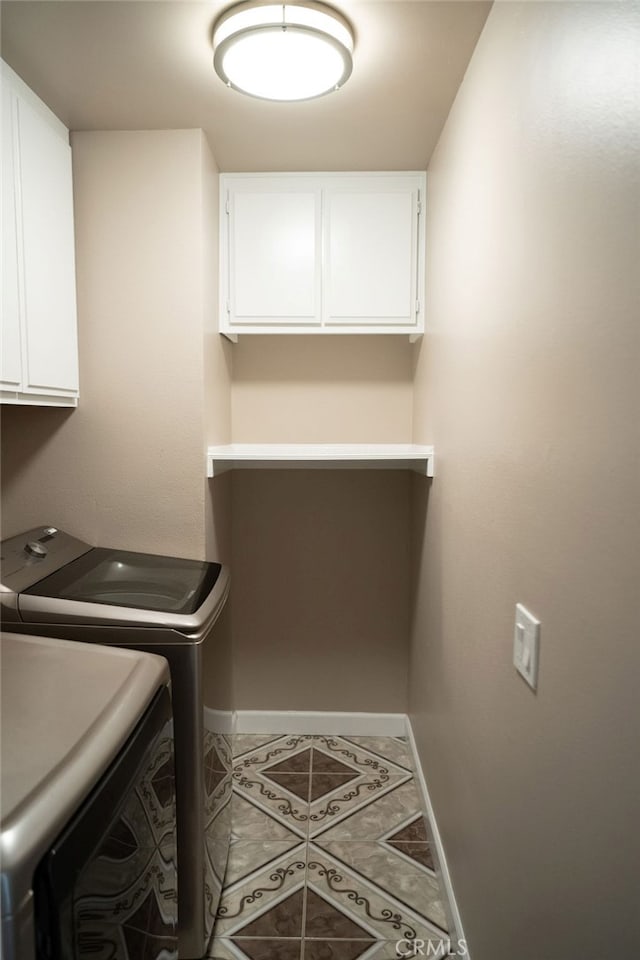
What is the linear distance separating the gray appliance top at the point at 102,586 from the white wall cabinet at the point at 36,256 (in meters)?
0.47

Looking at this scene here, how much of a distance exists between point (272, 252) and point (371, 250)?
1.28ft

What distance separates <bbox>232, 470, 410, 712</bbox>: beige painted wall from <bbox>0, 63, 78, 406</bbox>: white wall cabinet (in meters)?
1.03

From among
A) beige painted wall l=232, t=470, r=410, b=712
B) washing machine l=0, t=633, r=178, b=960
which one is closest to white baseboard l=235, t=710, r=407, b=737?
beige painted wall l=232, t=470, r=410, b=712

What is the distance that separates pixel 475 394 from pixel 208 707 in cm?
112

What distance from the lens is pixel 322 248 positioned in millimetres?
2160

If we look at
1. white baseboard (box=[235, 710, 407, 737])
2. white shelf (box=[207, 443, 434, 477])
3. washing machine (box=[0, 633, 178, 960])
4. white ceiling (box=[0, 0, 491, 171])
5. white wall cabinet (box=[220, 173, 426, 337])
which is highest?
white ceiling (box=[0, 0, 491, 171])

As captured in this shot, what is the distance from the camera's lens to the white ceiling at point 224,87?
128 centimetres

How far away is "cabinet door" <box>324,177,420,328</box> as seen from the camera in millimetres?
2152

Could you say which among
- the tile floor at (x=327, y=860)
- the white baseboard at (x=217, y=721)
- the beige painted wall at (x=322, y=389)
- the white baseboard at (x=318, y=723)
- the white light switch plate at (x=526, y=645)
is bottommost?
the tile floor at (x=327, y=860)

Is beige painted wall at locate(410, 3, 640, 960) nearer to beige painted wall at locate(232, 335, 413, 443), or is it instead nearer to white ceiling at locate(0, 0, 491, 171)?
white ceiling at locate(0, 0, 491, 171)

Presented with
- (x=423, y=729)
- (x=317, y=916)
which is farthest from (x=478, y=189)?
(x=317, y=916)

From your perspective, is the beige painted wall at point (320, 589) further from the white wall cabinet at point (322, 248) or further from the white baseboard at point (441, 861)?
the white wall cabinet at point (322, 248)

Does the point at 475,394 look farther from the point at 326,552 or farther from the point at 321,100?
the point at 326,552

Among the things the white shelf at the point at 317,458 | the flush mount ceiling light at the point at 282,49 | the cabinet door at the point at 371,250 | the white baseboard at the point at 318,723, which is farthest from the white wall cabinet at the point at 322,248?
the white baseboard at the point at 318,723
